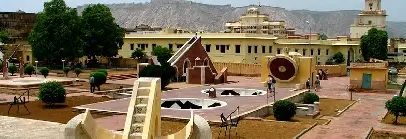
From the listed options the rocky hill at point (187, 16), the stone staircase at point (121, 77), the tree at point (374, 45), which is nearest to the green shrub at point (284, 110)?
the stone staircase at point (121, 77)

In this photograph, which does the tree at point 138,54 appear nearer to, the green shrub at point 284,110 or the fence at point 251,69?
the fence at point 251,69

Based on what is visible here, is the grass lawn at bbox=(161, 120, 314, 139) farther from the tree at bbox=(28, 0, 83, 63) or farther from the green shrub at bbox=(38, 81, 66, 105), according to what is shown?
the tree at bbox=(28, 0, 83, 63)

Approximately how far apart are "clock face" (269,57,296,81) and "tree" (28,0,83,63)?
709 inches

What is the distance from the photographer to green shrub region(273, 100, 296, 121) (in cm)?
1698

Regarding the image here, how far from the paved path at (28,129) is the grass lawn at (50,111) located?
0.73 m

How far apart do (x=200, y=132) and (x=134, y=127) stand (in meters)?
1.28

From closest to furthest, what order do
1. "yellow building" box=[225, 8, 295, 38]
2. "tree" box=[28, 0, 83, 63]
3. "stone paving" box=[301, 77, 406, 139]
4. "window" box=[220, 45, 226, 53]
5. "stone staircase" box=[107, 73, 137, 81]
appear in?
"stone paving" box=[301, 77, 406, 139], "stone staircase" box=[107, 73, 137, 81], "tree" box=[28, 0, 83, 63], "window" box=[220, 45, 226, 53], "yellow building" box=[225, 8, 295, 38]

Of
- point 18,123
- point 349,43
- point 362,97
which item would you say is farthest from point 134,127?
point 349,43

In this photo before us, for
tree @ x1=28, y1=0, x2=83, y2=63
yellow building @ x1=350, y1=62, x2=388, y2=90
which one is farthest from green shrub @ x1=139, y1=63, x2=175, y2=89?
tree @ x1=28, y1=0, x2=83, y2=63

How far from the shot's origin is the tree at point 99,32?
43.6 metres

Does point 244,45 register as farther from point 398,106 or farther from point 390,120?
point 398,106

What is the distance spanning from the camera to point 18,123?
1559cm

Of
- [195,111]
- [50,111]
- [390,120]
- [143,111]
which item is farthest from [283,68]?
[143,111]

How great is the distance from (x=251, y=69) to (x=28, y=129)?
28.9 metres
